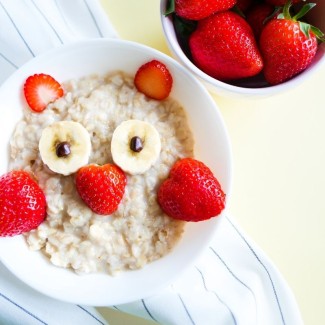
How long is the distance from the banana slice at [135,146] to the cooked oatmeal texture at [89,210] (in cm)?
3

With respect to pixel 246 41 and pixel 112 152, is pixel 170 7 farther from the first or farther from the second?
pixel 112 152

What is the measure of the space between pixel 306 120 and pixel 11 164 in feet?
2.26

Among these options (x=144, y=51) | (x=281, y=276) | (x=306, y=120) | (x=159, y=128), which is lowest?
(x=281, y=276)

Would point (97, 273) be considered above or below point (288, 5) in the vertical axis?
below

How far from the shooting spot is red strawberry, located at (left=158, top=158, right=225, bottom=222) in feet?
3.76

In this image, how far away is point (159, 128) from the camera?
1.23 m

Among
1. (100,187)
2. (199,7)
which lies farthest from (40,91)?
(199,7)

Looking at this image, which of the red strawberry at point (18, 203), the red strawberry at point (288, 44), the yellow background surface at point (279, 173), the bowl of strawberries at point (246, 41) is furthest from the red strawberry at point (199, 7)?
the red strawberry at point (18, 203)

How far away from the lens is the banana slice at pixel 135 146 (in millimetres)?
1168

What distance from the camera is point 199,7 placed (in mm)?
1199

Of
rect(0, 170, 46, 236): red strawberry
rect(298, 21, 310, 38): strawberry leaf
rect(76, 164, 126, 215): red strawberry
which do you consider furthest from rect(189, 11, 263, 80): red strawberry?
rect(0, 170, 46, 236): red strawberry

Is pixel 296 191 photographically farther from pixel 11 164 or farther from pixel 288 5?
pixel 11 164

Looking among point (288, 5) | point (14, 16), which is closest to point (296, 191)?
point (288, 5)

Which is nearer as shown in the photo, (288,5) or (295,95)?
(288,5)
